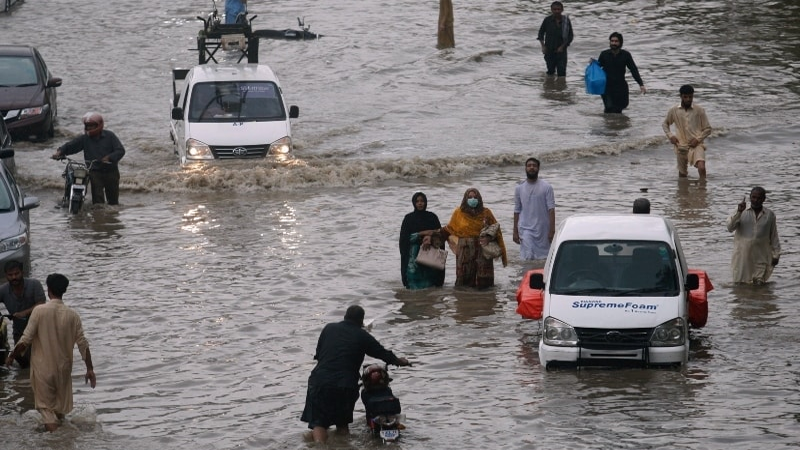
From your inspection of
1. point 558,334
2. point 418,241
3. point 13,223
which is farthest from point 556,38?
point 558,334

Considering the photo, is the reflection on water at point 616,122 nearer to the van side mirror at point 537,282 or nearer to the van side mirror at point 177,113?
the van side mirror at point 177,113

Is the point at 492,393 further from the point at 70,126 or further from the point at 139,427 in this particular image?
the point at 70,126

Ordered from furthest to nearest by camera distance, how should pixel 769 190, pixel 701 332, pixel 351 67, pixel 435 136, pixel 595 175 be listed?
1. pixel 351 67
2. pixel 435 136
3. pixel 595 175
4. pixel 769 190
5. pixel 701 332

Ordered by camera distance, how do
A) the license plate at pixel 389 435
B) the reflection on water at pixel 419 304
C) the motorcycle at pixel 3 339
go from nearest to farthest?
1. the license plate at pixel 389 435
2. the motorcycle at pixel 3 339
3. the reflection on water at pixel 419 304

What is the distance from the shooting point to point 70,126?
2947 centimetres

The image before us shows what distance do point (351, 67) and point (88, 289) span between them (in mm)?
18393

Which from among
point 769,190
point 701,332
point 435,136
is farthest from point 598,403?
point 435,136

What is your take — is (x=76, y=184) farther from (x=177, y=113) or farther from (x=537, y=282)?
(x=537, y=282)

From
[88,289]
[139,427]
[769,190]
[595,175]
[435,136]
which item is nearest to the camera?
[139,427]

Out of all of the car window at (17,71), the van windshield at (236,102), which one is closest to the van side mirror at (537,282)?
the van windshield at (236,102)

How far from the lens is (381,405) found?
37.9 ft

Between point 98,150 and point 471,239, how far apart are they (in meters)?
7.00

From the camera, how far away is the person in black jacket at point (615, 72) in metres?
27.4

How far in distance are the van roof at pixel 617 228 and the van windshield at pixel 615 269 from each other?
0.24 ft
